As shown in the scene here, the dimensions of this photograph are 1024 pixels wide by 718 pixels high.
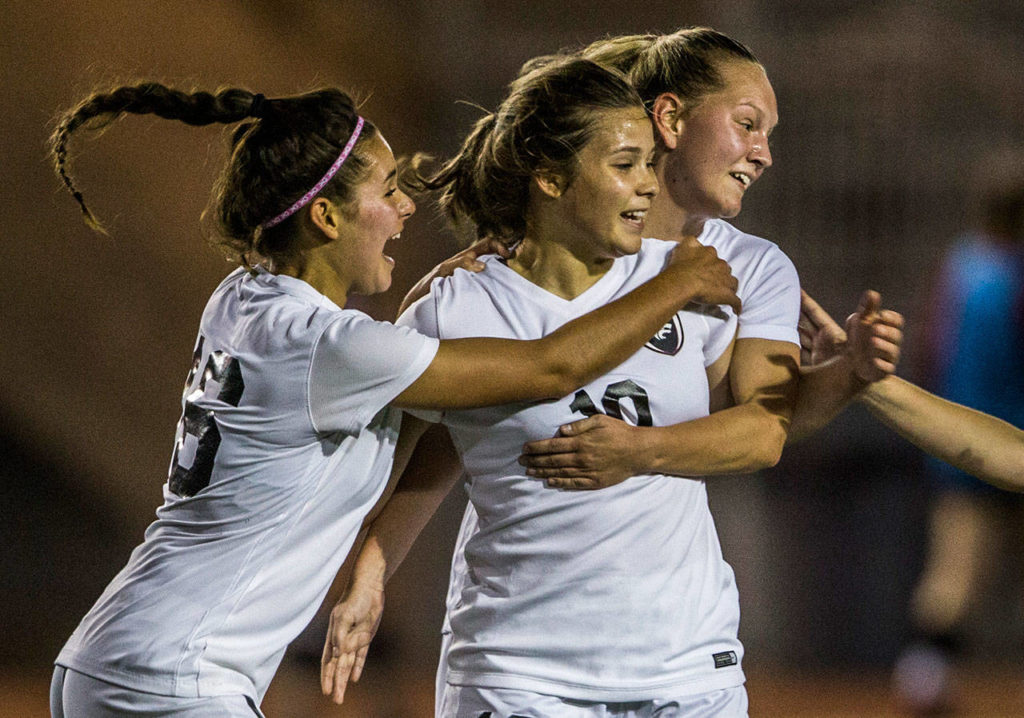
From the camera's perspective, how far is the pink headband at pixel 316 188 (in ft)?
6.12

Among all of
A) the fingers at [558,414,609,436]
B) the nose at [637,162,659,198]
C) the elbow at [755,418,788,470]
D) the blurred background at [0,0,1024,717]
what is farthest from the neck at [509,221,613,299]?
the blurred background at [0,0,1024,717]

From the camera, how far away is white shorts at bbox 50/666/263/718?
5.41 ft

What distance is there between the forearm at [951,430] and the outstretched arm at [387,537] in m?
0.71

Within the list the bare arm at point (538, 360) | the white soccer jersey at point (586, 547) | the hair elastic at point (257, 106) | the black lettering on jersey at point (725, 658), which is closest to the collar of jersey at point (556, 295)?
the white soccer jersey at point (586, 547)

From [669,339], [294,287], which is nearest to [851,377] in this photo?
[669,339]

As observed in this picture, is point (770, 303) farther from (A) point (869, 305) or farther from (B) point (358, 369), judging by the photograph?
(B) point (358, 369)

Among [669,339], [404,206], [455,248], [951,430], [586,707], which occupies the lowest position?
[586,707]

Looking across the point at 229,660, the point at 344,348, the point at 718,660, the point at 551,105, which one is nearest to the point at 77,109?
the point at 344,348

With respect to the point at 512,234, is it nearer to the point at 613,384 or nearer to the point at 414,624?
the point at 613,384

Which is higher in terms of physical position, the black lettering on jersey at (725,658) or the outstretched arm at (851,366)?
the outstretched arm at (851,366)

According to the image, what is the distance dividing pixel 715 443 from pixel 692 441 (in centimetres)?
4

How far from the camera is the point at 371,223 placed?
190cm

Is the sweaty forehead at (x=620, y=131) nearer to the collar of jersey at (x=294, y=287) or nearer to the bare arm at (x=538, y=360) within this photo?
the bare arm at (x=538, y=360)

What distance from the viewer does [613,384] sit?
181 cm
